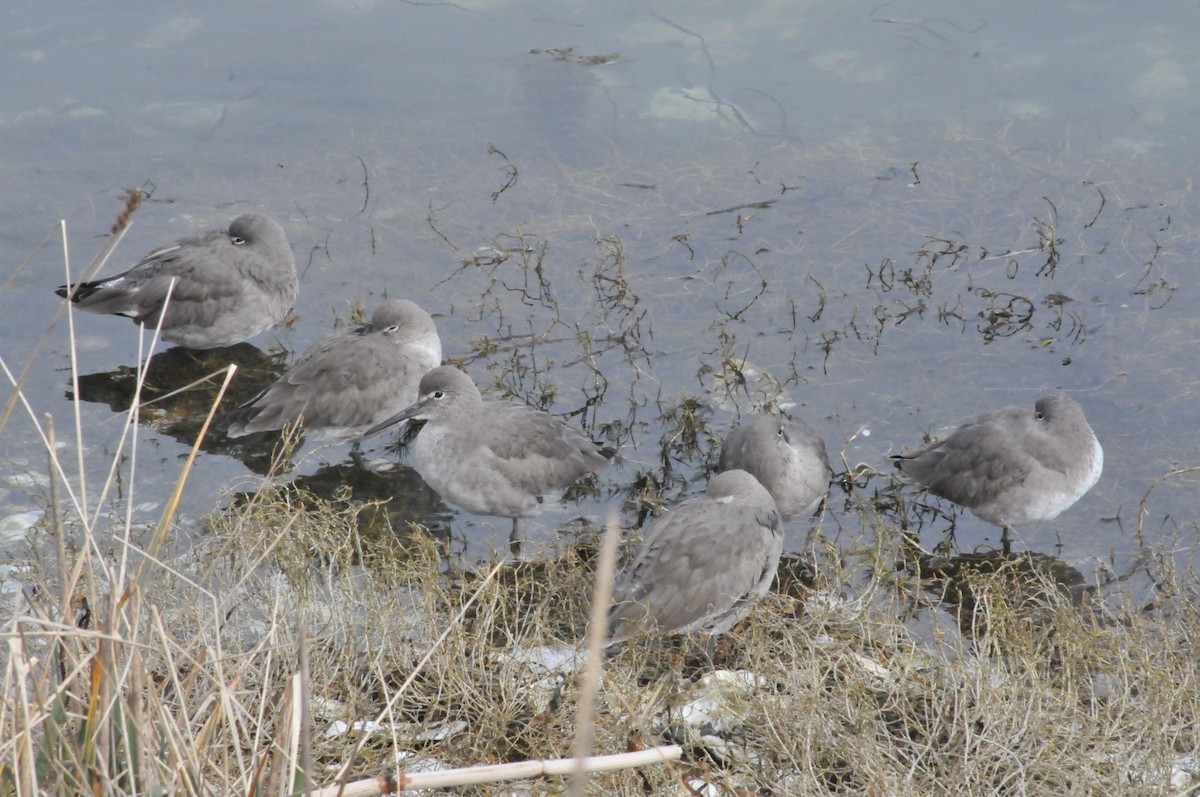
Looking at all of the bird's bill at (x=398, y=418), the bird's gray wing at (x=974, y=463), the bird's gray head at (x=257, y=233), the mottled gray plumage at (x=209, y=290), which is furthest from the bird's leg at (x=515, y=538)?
the bird's gray head at (x=257, y=233)

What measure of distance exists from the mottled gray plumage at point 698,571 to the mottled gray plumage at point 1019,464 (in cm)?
145

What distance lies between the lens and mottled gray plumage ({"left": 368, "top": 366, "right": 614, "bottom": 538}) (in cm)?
779

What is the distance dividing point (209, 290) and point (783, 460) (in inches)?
170

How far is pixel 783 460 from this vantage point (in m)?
7.60

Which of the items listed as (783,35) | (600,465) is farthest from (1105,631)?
(783,35)

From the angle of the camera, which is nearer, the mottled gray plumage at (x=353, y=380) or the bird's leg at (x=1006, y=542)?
the bird's leg at (x=1006, y=542)

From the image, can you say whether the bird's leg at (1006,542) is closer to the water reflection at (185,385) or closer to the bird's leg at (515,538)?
the bird's leg at (515,538)

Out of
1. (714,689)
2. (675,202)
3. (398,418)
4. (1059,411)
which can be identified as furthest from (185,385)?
(1059,411)

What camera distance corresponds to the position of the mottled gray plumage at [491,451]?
779 centimetres

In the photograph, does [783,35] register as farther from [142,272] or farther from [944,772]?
[944,772]

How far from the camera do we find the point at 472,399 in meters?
8.11

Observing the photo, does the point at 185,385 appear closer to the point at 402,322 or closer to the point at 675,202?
the point at 402,322

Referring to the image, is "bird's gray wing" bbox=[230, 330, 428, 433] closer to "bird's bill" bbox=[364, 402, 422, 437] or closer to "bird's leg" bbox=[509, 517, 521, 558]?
"bird's bill" bbox=[364, 402, 422, 437]

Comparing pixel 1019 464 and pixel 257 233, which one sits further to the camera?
pixel 257 233
